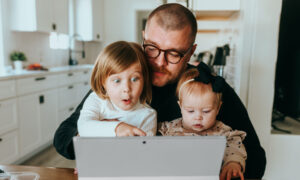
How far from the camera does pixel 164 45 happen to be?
1.20m

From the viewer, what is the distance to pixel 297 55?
6.15ft

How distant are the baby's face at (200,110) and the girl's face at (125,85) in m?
0.22

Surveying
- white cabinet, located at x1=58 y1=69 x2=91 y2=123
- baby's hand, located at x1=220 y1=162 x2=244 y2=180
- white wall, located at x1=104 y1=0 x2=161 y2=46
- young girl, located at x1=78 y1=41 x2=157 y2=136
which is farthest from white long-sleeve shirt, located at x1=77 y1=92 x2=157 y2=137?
white wall, located at x1=104 y1=0 x2=161 y2=46

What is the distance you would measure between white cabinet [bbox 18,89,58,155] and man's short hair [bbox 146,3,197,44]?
1.97 meters

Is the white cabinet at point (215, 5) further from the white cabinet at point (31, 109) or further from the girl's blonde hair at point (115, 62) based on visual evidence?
the white cabinet at point (31, 109)

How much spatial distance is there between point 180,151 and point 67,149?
65cm

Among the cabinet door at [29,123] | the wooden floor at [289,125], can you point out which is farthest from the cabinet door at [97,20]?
the wooden floor at [289,125]

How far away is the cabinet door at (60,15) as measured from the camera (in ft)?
12.4

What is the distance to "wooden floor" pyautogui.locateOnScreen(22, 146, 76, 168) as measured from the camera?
2.68m

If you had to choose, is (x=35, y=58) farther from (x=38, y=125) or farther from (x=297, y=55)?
(x=297, y=55)

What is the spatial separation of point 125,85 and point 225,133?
469 mm

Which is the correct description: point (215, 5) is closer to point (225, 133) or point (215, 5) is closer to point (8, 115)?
point (225, 133)

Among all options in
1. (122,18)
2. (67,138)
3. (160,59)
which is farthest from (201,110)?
(122,18)

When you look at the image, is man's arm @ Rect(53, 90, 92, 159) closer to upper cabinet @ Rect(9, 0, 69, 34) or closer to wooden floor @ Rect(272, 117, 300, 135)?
wooden floor @ Rect(272, 117, 300, 135)
